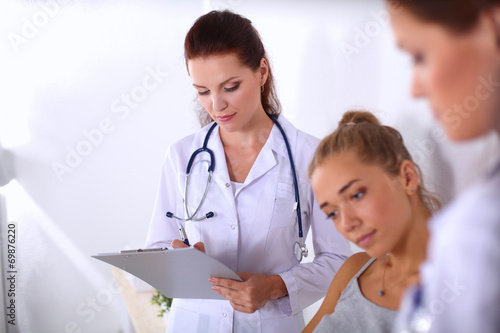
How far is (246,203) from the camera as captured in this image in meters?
1.51

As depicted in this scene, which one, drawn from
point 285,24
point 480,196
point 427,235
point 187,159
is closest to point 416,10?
point 480,196

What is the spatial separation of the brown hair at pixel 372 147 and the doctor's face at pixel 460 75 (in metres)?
0.31

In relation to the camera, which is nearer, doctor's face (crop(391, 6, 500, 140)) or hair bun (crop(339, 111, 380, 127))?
doctor's face (crop(391, 6, 500, 140))

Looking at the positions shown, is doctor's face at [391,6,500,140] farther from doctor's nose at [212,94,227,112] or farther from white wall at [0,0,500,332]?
white wall at [0,0,500,332]

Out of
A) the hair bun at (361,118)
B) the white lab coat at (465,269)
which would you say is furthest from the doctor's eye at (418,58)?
the hair bun at (361,118)

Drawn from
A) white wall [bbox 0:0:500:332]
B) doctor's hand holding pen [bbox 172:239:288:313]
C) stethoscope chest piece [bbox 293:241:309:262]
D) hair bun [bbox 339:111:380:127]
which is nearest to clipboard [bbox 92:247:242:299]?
doctor's hand holding pen [bbox 172:239:288:313]

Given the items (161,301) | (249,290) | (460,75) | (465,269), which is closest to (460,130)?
(460,75)

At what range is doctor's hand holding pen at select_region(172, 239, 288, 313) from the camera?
1.36m

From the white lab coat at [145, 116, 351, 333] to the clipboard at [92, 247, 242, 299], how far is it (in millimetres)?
80

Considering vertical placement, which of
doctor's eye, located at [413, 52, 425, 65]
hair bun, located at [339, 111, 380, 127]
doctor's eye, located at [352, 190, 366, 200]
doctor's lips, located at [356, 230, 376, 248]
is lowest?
doctor's lips, located at [356, 230, 376, 248]

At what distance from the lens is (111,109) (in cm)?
259

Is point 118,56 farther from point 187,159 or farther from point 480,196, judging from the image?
point 480,196

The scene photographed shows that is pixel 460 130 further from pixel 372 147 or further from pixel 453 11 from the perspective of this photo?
pixel 372 147

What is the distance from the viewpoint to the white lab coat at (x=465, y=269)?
577 mm
